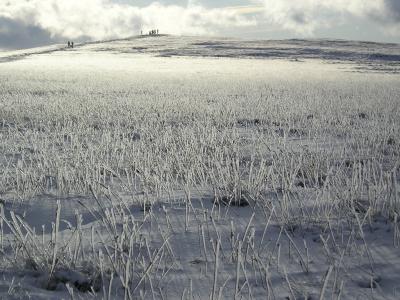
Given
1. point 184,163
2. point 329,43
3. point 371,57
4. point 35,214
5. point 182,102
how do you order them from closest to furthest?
point 35,214 < point 184,163 < point 182,102 < point 371,57 < point 329,43

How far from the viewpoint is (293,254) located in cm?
281

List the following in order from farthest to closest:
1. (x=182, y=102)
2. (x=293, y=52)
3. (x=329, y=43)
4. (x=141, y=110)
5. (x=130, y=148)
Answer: (x=329, y=43)
(x=293, y=52)
(x=182, y=102)
(x=141, y=110)
(x=130, y=148)

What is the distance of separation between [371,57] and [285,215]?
52415mm

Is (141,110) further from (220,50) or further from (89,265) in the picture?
(220,50)

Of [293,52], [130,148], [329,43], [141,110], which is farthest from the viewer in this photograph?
[329,43]

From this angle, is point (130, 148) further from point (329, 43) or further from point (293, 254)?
point (329, 43)

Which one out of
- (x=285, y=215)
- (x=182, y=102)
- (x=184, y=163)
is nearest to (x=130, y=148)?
(x=184, y=163)

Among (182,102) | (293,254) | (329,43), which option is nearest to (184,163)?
(293,254)

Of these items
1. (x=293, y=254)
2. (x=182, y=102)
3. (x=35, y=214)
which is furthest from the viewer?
(x=182, y=102)

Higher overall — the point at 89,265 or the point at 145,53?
the point at 145,53

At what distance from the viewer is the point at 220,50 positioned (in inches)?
2279

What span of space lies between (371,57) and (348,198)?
52.0 meters

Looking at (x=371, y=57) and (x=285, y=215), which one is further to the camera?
(x=371, y=57)

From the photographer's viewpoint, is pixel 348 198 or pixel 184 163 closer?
pixel 348 198
